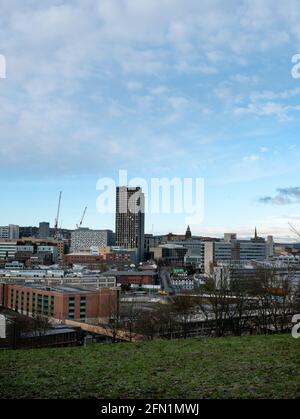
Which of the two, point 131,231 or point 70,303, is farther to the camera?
point 131,231

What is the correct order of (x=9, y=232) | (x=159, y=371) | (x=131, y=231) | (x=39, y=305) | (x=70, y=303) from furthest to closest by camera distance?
(x=9, y=232), (x=131, y=231), (x=39, y=305), (x=70, y=303), (x=159, y=371)

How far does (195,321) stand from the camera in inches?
743

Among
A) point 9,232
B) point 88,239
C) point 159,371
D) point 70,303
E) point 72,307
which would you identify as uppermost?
point 9,232

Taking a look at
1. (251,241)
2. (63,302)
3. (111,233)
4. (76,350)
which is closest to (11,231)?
(111,233)

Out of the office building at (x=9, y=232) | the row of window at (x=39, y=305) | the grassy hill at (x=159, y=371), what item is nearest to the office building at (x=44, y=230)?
the office building at (x=9, y=232)

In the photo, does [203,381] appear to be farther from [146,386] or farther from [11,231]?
[11,231]

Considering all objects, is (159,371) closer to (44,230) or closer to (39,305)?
(39,305)

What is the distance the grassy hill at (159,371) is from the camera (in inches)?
176

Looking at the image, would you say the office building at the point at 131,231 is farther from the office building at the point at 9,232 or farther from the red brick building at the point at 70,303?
the red brick building at the point at 70,303

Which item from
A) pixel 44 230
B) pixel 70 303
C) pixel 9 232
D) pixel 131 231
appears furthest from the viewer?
pixel 44 230

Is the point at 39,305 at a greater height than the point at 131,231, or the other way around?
the point at 131,231

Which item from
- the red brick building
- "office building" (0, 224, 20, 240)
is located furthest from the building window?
"office building" (0, 224, 20, 240)

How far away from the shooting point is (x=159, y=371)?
546 cm

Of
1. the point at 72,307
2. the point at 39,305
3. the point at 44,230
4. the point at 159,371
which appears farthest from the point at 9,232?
the point at 159,371
